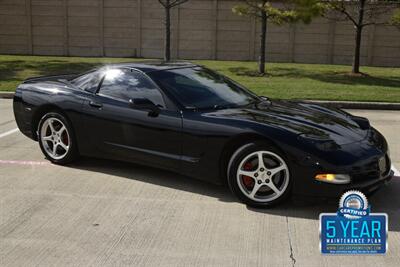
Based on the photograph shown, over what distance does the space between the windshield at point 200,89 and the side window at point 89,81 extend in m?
0.74

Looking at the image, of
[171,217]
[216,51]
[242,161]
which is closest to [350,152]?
[242,161]

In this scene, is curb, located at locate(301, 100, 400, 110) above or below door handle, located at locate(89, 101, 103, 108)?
below

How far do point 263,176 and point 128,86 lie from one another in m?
1.93

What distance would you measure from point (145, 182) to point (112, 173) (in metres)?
0.53

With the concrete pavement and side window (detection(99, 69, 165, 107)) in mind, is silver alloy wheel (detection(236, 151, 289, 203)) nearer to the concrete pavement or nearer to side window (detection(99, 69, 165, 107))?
the concrete pavement

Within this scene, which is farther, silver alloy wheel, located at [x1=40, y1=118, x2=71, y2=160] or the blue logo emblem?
silver alloy wheel, located at [x1=40, y1=118, x2=71, y2=160]

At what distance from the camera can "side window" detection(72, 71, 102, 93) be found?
6039mm

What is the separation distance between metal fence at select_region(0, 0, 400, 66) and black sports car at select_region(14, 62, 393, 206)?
19.7 meters

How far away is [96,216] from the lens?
4637 mm

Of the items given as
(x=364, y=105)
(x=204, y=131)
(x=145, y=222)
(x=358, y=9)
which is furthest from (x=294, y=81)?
(x=145, y=222)

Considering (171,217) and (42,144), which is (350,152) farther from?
(42,144)

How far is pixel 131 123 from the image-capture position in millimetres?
5516

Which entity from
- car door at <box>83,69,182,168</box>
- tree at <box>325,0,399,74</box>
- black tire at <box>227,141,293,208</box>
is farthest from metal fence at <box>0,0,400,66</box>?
black tire at <box>227,141,293,208</box>

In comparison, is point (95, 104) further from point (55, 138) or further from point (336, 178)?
point (336, 178)
